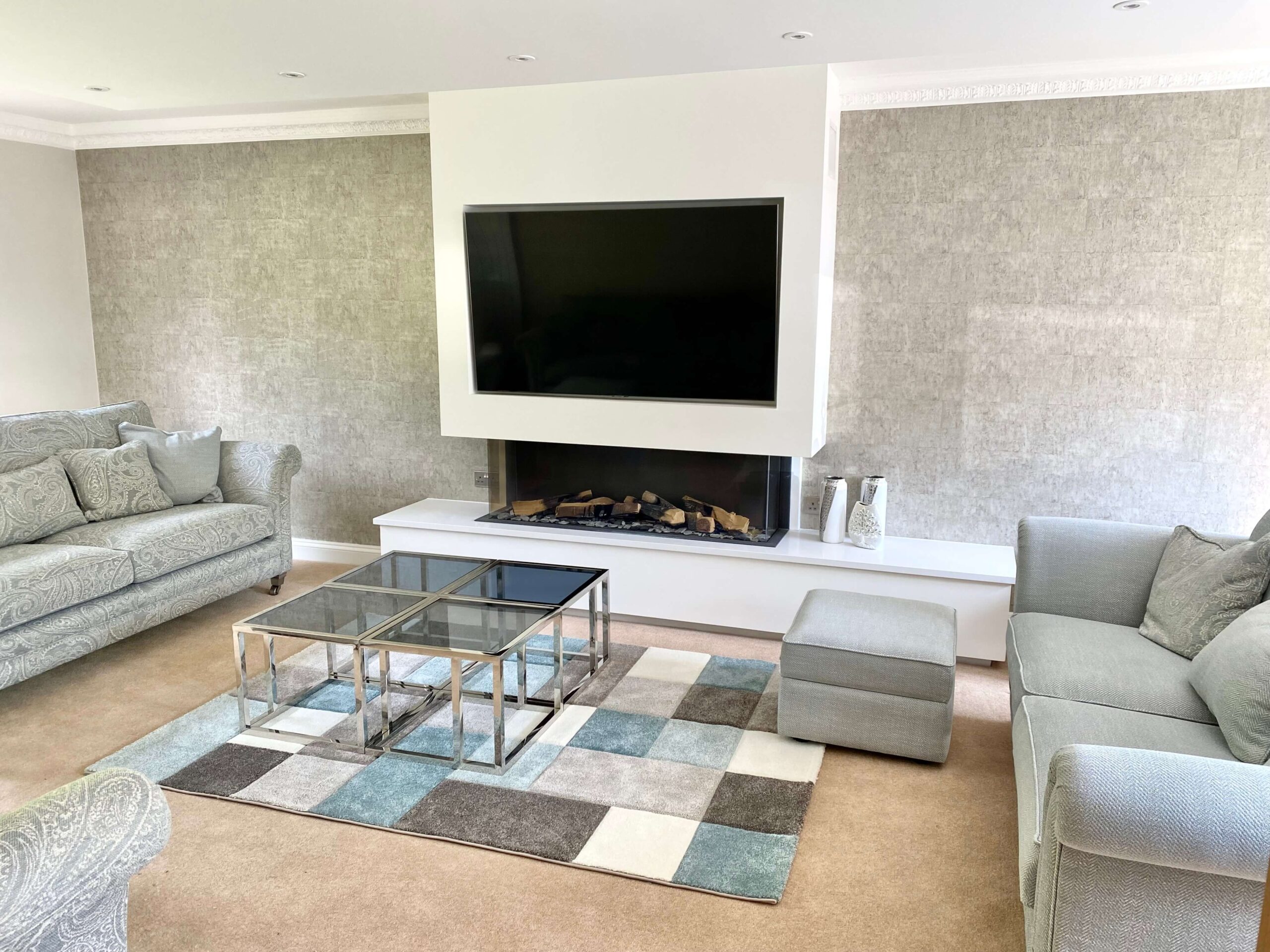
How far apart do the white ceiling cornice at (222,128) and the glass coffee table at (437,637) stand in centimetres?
233

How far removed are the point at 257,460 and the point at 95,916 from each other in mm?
3278

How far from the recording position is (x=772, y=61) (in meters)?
3.37

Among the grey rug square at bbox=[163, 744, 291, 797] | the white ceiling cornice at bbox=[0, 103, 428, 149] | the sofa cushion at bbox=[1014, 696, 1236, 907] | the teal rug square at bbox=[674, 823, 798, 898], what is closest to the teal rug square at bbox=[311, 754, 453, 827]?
the grey rug square at bbox=[163, 744, 291, 797]

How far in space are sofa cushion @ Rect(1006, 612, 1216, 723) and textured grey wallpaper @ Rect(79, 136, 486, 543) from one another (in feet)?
9.82

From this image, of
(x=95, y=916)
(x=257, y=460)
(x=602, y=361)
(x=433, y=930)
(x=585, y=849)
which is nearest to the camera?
(x=95, y=916)

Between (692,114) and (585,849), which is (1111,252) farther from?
(585,849)

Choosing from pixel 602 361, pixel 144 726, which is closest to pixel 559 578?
pixel 602 361

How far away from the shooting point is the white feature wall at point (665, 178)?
3828 mm

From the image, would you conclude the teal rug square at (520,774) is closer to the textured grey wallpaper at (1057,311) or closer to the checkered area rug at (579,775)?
the checkered area rug at (579,775)

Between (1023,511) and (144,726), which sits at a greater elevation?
(1023,511)

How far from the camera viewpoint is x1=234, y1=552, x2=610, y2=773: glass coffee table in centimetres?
297

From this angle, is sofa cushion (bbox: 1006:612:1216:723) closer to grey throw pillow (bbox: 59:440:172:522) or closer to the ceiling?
the ceiling

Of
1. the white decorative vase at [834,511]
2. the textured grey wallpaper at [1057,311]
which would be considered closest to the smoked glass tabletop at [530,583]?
the white decorative vase at [834,511]

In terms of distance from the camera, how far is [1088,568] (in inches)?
124
